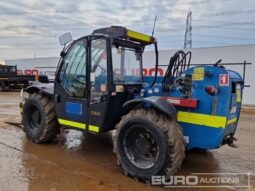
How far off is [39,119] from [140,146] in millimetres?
2786

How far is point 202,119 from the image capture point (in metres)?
4.43

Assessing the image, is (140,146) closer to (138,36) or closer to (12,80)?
(138,36)

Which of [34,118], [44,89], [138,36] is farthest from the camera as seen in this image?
[34,118]

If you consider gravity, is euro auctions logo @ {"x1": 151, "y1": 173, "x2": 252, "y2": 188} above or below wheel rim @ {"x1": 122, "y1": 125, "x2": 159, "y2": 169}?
below

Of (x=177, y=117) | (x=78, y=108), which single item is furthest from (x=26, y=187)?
(x=177, y=117)

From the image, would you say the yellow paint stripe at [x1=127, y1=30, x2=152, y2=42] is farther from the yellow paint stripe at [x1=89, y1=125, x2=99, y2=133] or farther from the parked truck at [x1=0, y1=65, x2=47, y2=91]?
the parked truck at [x1=0, y1=65, x2=47, y2=91]

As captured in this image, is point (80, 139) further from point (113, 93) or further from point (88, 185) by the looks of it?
point (88, 185)

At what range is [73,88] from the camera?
571 cm

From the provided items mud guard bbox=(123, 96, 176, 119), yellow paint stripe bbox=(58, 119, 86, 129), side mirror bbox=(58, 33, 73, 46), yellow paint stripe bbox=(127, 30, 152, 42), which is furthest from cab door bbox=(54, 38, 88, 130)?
mud guard bbox=(123, 96, 176, 119)

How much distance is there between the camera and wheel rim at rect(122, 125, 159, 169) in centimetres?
458

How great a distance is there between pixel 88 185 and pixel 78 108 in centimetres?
166

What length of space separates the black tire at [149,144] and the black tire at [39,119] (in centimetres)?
202

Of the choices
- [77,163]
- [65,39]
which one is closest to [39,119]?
[77,163]

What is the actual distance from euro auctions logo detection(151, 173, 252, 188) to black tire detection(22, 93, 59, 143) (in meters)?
2.75
